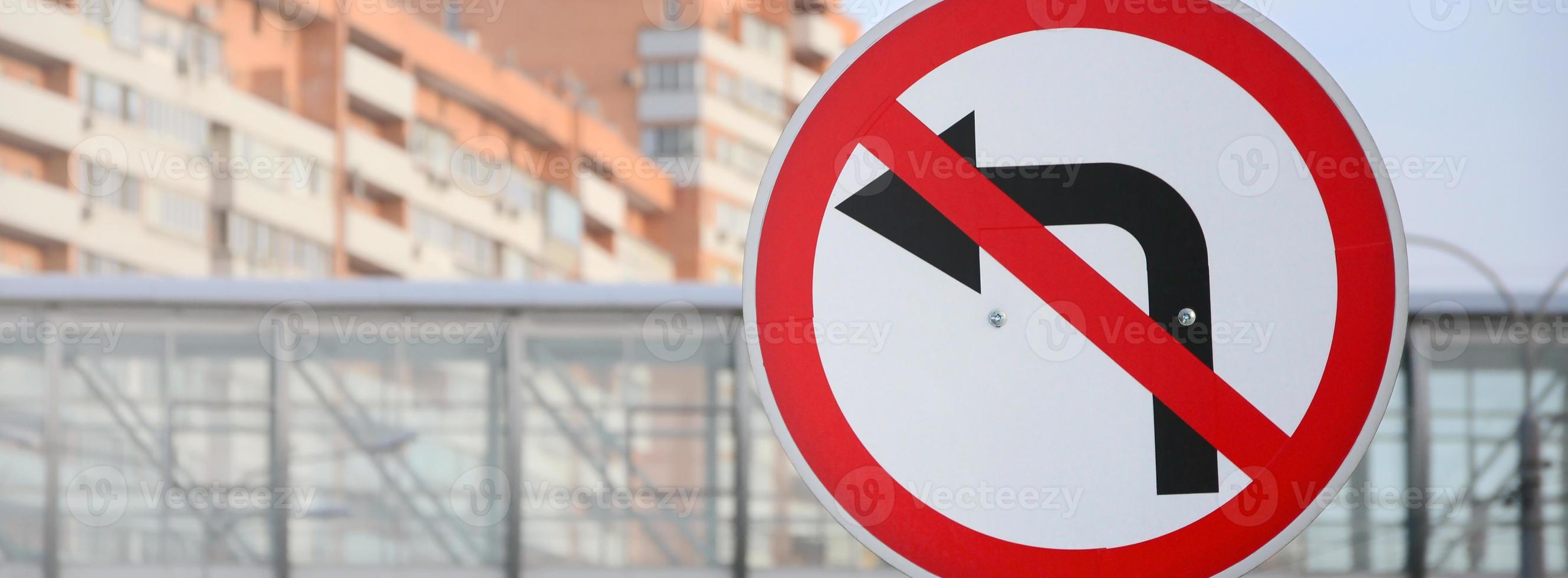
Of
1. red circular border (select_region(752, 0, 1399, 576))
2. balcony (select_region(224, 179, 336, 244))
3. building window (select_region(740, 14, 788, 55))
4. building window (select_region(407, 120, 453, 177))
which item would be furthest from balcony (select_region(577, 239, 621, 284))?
red circular border (select_region(752, 0, 1399, 576))

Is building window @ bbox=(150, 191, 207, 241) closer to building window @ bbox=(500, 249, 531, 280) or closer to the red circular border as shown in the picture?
building window @ bbox=(500, 249, 531, 280)

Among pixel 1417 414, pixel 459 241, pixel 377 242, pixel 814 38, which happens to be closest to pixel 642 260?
pixel 459 241

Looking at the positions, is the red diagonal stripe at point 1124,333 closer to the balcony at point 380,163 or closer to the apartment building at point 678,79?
the balcony at point 380,163

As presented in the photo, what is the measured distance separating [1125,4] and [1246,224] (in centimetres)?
23

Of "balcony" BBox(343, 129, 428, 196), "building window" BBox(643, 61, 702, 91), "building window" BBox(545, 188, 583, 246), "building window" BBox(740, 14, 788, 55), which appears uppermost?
"building window" BBox(740, 14, 788, 55)

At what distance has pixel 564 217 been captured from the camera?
59844 mm

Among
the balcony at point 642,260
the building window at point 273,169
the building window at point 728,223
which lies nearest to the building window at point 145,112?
the building window at point 273,169

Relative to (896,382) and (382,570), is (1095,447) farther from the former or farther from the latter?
(382,570)

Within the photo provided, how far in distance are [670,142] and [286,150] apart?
25620mm

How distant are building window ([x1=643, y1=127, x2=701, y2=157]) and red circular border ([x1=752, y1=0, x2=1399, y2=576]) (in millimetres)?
68547

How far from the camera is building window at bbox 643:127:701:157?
70.1 meters

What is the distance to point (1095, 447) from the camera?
4.13 ft

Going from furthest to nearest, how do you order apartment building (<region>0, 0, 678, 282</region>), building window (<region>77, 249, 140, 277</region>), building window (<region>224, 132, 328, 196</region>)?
building window (<region>224, 132, 328, 196</region>) < apartment building (<region>0, 0, 678, 282</region>) < building window (<region>77, 249, 140, 277</region>)

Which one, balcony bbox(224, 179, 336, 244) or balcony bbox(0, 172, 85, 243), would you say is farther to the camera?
balcony bbox(224, 179, 336, 244)
